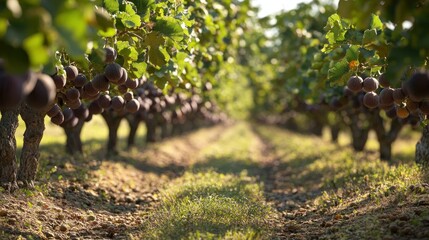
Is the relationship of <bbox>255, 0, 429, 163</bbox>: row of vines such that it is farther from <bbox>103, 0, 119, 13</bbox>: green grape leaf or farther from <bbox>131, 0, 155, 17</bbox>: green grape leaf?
<bbox>103, 0, 119, 13</bbox>: green grape leaf

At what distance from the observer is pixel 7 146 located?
790 centimetres

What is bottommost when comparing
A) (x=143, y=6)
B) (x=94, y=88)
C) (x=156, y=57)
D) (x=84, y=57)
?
(x=94, y=88)

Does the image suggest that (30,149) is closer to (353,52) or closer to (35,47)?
(35,47)

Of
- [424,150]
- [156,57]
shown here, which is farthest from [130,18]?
[424,150]

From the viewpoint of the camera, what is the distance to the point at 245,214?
727 cm

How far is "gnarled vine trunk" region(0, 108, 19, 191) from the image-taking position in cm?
787

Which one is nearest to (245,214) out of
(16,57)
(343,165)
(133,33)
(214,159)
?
(133,33)

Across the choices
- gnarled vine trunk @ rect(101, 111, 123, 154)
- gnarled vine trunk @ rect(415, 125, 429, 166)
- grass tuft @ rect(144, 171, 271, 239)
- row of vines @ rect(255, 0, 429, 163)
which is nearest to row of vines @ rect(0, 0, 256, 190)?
gnarled vine trunk @ rect(101, 111, 123, 154)

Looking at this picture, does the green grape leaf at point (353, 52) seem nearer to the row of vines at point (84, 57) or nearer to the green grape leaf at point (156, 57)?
the row of vines at point (84, 57)

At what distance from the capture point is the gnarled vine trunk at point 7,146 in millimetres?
7867

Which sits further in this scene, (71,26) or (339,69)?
(339,69)

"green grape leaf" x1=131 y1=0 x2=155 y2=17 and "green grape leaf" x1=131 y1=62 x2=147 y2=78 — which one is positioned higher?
"green grape leaf" x1=131 y1=0 x2=155 y2=17

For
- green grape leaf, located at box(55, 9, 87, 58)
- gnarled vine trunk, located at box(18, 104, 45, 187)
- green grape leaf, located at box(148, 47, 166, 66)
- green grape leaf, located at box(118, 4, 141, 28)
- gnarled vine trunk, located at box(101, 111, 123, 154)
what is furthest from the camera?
gnarled vine trunk, located at box(101, 111, 123, 154)

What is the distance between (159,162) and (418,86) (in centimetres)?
1246
